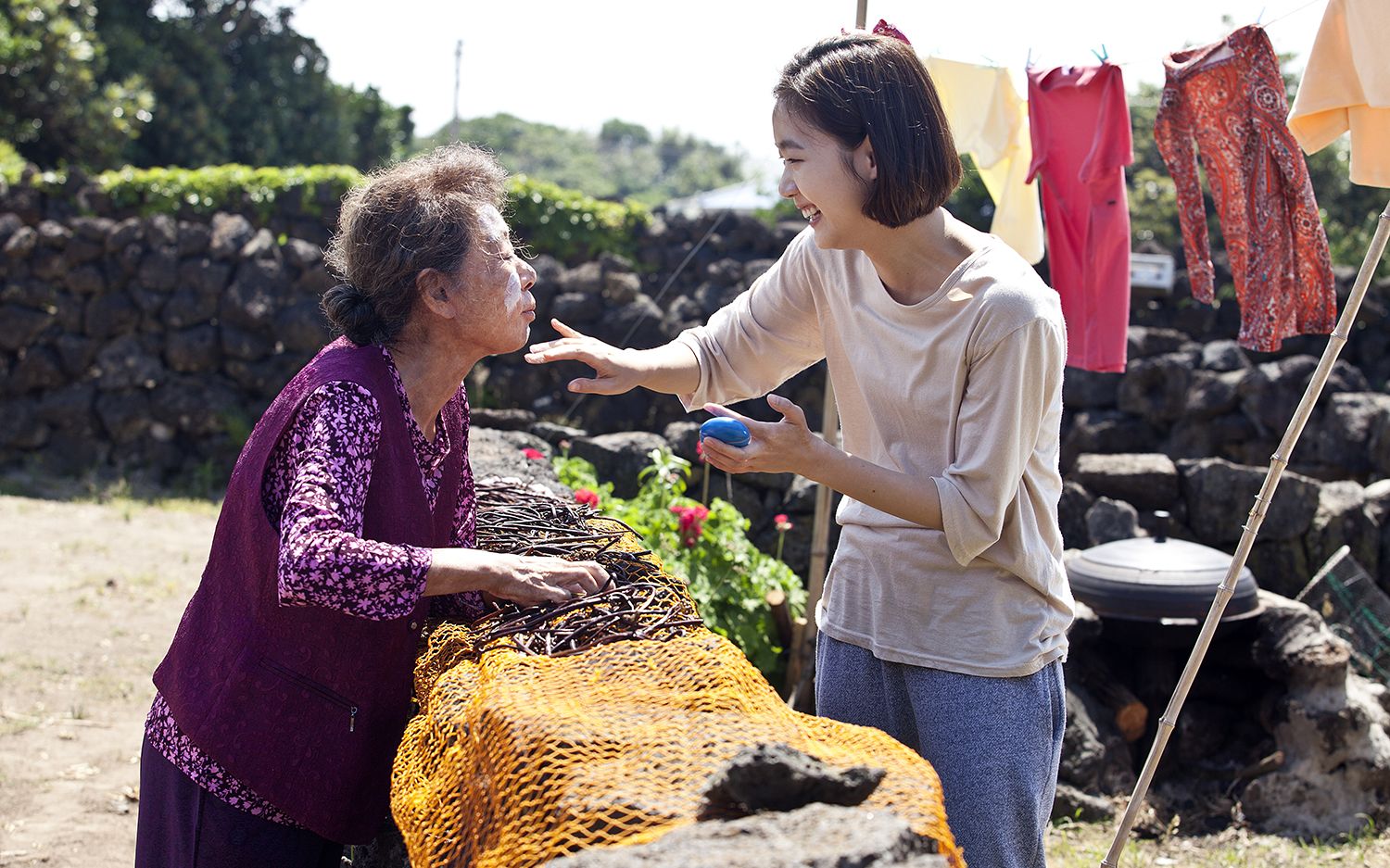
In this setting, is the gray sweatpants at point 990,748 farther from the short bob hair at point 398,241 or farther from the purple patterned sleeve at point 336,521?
the short bob hair at point 398,241

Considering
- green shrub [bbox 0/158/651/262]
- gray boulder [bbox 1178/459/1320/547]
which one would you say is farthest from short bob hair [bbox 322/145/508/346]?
green shrub [bbox 0/158/651/262]

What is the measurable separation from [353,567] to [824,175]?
0.96m

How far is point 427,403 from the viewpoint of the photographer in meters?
2.15

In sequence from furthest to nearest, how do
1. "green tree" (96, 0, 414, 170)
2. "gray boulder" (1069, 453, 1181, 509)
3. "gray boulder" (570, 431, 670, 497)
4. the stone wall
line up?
"green tree" (96, 0, 414, 170)
the stone wall
"gray boulder" (1069, 453, 1181, 509)
"gray boulder" (570, 431, 670, 497)

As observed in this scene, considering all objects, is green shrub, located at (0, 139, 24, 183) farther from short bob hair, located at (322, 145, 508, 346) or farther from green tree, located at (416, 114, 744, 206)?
green tree, located at (416, 114, 744, 206)

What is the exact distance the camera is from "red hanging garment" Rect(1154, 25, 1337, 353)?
162 inches

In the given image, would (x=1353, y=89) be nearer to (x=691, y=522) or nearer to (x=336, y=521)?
(x=336, y=521)

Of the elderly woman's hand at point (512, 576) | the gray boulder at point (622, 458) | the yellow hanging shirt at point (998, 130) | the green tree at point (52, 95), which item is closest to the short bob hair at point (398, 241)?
the elderly woman's hand at point (512, 576)

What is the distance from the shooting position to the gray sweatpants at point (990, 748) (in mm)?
1889

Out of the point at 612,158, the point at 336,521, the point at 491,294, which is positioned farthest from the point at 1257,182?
the point at 612,158

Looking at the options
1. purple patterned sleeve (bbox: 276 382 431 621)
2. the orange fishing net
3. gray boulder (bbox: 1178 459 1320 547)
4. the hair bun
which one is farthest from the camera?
gray boulder (bbox: 1178 459 1320 547)

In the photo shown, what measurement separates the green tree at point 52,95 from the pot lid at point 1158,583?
12.0m

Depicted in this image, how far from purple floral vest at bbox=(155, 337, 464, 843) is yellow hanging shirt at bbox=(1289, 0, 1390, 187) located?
2585mm

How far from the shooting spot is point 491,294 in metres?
2.14
